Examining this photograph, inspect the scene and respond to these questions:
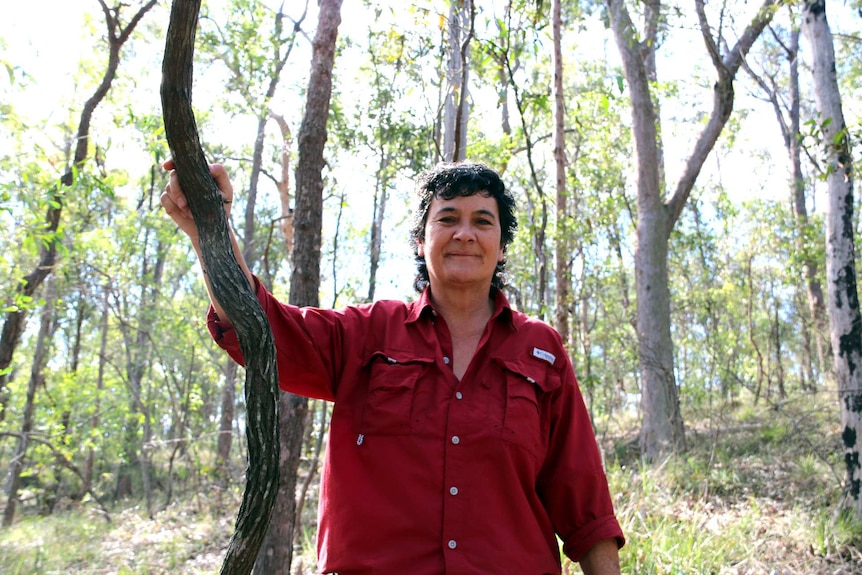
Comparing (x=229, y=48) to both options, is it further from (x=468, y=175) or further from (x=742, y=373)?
(x=742, y=373)

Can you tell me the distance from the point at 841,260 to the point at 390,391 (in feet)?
18.9

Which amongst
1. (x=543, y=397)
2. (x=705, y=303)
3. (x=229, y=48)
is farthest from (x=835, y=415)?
(x=229, y=48)

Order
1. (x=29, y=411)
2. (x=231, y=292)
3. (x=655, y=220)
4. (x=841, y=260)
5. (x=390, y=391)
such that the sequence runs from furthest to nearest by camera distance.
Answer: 1. (x=29, y=411)
2. (x=655, y=220)
3. (x=841, y=260)
4. (x=390, y=391)
5. (x=231, y=292)

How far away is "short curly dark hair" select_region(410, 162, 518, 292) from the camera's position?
94.3 inches

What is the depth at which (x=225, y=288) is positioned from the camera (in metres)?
1.64

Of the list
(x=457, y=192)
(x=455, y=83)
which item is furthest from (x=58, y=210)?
(x=457, y=192)

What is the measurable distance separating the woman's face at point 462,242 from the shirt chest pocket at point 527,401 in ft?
1.03

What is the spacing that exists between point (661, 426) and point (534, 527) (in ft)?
24.6

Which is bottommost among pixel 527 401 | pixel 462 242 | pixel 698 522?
pixel 698 522

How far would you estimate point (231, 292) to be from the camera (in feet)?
5.40

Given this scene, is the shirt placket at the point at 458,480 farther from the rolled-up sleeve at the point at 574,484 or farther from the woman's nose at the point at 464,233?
the woman's nose at the point at 464,233

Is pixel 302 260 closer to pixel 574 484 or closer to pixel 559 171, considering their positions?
pixel 574 484

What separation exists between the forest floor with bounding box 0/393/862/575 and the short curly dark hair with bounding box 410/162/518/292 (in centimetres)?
272

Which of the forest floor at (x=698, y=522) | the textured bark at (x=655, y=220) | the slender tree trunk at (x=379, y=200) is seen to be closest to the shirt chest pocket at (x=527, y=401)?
the forest floor at (x=698, y=522)
